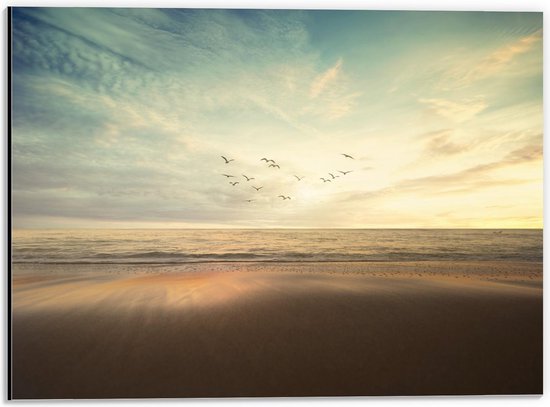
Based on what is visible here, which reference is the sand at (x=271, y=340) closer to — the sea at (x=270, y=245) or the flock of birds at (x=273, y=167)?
the sea at (x=270, y=245)

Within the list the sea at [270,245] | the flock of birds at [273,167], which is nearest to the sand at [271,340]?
the sea at [270,245]

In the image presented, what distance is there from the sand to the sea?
0.73 ft

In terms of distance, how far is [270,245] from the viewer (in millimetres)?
3916

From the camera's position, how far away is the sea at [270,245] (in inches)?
117

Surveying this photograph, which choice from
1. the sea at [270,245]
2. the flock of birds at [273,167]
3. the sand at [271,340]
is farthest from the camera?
the flock of birds at [273,167]

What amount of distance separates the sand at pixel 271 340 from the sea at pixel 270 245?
0.22m

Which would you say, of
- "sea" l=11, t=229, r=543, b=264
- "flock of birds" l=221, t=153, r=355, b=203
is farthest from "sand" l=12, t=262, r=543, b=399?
"flock of birds" l=221, t=153, r=355, b=203

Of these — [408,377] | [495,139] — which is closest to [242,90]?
[495,139]

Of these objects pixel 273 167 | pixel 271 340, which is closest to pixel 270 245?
pixel 273 167

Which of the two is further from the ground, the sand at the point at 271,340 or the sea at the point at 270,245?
the sea at the point at 270,245

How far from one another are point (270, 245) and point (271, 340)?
126 cm

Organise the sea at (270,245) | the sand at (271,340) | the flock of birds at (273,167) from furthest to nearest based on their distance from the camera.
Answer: the flock of birds at (273,167)
the sea at (270,245)
the sand at (271,340)

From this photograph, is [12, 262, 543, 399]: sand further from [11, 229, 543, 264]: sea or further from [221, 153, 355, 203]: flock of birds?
[221, 153, 355, 203]: flock of birds

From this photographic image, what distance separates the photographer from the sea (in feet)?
9.77
